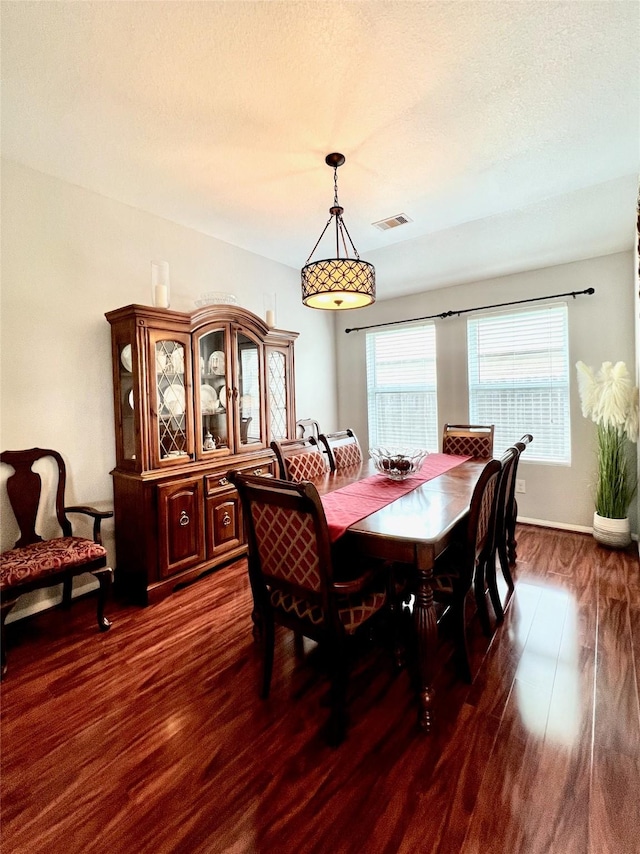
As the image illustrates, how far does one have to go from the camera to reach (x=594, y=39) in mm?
1594

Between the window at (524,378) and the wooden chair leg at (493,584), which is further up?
the window at (524,378)

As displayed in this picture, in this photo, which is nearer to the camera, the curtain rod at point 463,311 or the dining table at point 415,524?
the dining table at point 415,524

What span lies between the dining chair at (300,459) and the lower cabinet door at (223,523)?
58 cm

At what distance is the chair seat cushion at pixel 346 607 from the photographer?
1.57 metres

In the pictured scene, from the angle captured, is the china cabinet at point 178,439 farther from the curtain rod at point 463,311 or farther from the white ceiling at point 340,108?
the curtain rod at point 463,311

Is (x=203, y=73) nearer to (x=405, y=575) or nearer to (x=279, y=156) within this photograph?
(x=279, y=156)

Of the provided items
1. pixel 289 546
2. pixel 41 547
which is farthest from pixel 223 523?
pixel 289 546

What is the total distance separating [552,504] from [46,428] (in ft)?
→ 14.4

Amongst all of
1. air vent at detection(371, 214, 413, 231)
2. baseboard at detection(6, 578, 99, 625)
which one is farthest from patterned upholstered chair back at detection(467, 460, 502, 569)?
baseboard at detection(6, 578, 99, 625)

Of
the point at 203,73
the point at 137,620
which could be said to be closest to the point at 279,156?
the point at 203,73

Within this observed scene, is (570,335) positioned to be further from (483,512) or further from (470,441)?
(483,512)

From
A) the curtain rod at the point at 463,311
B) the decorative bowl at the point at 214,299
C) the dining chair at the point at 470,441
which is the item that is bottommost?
the dining chair at the point at 470,441

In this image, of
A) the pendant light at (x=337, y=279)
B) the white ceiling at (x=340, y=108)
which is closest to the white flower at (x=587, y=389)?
the white ceiling at (x=340, y=108)

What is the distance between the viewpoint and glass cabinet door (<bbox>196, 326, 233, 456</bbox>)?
3031 millimetres
